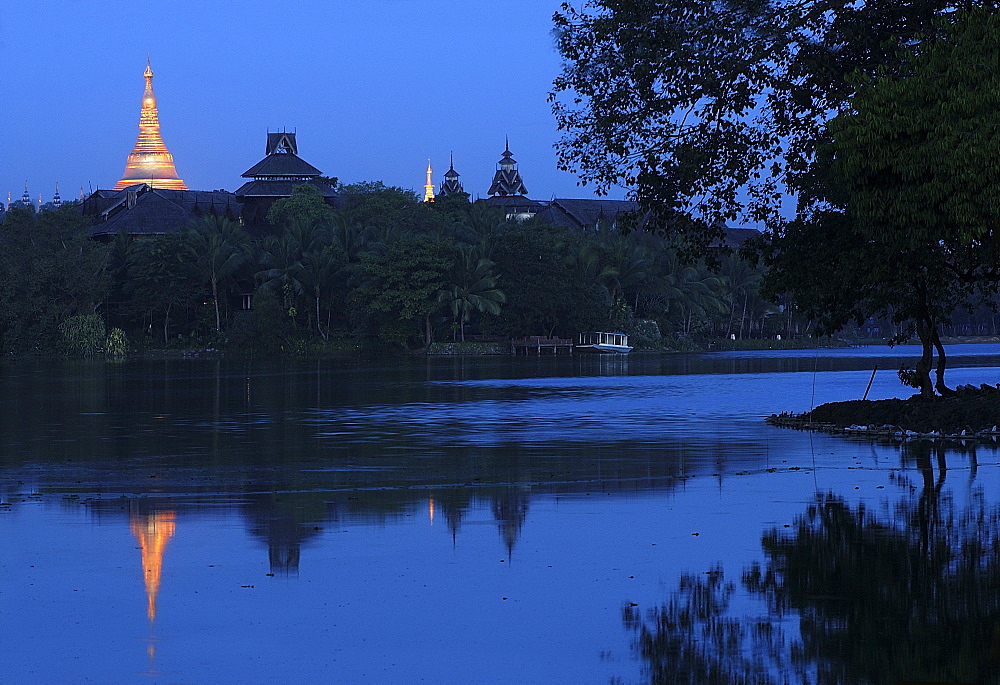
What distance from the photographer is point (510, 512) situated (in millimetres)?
14117

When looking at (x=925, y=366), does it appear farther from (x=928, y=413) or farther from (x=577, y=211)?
(x=577, y=211)

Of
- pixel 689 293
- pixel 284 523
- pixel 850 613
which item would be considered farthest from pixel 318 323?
pixel 850 613

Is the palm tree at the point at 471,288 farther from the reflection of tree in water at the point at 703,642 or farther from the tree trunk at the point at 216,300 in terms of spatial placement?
the reflection of tree in water at the point at 703,642

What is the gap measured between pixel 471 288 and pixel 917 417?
229ft

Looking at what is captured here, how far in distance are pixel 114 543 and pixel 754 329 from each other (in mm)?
115570

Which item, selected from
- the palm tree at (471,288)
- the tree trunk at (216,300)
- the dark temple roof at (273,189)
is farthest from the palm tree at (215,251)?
the dark temple roof at (273,189)

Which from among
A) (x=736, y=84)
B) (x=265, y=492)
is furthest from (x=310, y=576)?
(x=736, y=84)

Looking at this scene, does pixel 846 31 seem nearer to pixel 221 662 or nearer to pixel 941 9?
pixel 941 9

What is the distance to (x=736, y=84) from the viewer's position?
872 inches

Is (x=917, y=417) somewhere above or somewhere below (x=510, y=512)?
above

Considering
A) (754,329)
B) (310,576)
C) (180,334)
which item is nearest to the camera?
(310,576)

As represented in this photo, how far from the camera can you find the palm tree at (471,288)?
3609 inches

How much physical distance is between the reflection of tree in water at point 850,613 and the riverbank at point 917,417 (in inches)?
403

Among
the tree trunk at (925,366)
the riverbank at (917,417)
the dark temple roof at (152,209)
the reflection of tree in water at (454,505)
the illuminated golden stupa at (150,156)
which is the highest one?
the illuminated golden stupa at (150,156)
